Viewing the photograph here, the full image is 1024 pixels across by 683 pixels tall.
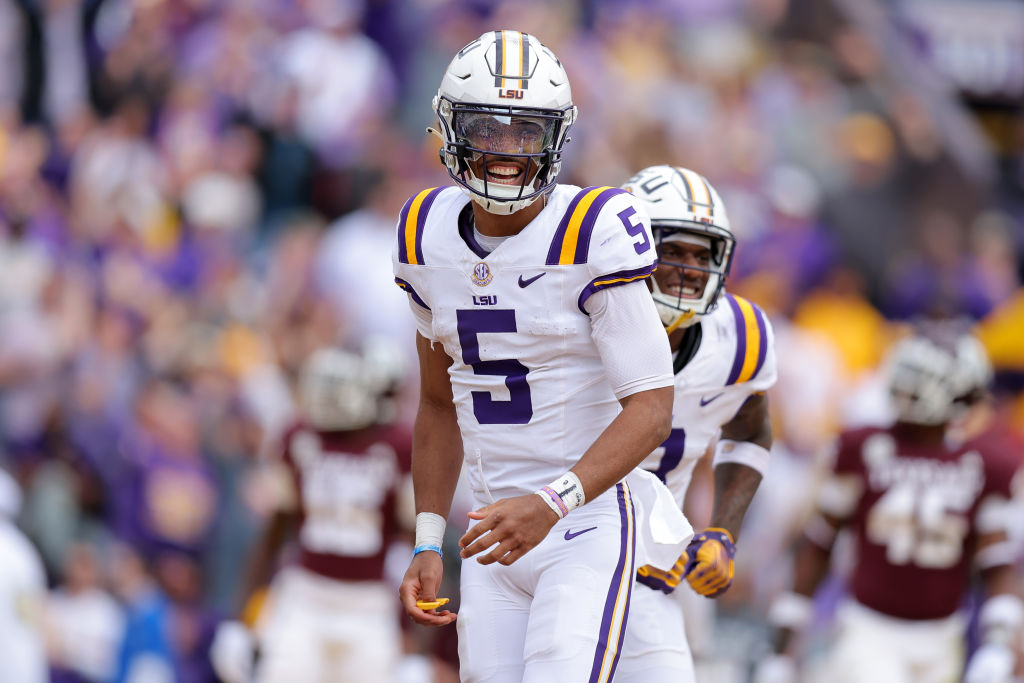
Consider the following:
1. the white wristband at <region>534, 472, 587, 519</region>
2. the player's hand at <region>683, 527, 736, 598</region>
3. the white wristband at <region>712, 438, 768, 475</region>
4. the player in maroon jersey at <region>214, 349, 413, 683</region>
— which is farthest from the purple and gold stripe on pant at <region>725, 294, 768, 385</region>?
the player in maroon jersey at <region>214, 349, 413, 683</region>

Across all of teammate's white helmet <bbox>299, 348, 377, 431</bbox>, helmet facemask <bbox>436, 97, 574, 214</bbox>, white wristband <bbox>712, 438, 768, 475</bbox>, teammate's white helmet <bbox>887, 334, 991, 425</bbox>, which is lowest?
teammate's white helmet <bbox>299, 348, 377, 431</bbox>

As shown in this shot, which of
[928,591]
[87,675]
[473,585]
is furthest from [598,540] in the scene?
[87,675]

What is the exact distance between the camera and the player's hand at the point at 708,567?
4477 millimetres

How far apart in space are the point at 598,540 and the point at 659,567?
0.46 m

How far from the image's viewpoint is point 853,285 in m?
11.0

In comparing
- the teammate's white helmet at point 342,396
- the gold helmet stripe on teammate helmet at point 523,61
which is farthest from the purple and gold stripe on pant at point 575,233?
the teammate's white helmet at point 342,396

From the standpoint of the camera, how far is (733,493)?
4.93 metres

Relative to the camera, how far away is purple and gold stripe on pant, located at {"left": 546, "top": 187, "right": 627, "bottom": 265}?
384cm

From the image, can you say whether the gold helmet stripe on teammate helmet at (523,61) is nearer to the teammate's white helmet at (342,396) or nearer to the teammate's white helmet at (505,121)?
the teammate's white helmet at (505,121)

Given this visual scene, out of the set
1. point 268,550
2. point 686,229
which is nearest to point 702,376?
point 686,229

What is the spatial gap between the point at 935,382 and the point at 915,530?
0.64 m

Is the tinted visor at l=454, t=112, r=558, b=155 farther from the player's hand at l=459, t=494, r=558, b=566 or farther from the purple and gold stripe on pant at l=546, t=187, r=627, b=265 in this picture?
the player's hand at l=459, t=494, r=558, b=566

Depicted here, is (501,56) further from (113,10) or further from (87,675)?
(113,10)

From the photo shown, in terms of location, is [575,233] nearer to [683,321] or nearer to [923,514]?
[683,321]
